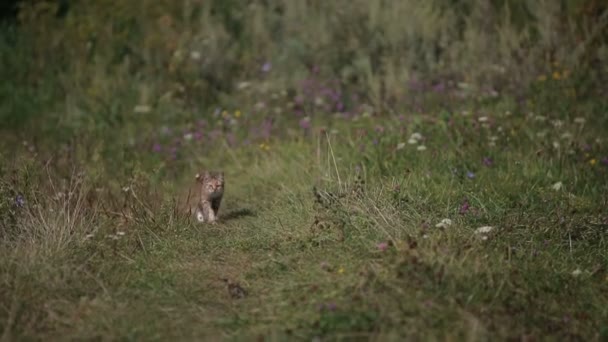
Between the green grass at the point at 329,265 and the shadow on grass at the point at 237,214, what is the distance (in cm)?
7

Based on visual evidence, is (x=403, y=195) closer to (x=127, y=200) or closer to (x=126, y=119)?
(x=127, y=200)

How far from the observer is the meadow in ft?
14.3

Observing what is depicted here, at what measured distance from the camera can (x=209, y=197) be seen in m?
6.20

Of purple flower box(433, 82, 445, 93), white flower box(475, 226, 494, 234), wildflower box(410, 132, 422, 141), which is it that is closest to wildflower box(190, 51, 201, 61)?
purple flower box(433, 82, 445, 93)

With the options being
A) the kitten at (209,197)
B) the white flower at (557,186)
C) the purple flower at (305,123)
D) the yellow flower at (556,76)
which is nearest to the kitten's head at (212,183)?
the kitten at (209,197)

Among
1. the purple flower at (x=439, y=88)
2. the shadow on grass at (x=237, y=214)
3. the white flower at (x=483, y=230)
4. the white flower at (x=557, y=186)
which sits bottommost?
the shadow on grass at (x=237, y=214)

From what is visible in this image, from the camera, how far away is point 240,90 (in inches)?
385

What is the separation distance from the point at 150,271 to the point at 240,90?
5.13 metres

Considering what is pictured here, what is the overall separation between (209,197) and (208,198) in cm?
1

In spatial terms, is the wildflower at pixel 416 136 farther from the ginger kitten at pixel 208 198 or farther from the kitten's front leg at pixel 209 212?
the kitten's front leg at pixel 209 212

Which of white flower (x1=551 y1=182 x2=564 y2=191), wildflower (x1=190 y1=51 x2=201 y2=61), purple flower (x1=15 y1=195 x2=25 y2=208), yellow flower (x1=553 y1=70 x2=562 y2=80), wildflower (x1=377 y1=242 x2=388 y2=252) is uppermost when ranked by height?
purple flower (x1=15 y1=195 x2=25 y2=208)

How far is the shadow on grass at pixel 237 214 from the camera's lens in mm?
6376

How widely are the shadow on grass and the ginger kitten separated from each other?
10cm

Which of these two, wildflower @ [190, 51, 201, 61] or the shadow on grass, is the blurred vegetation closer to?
wildflower @ [190, 51, 201, 61]
